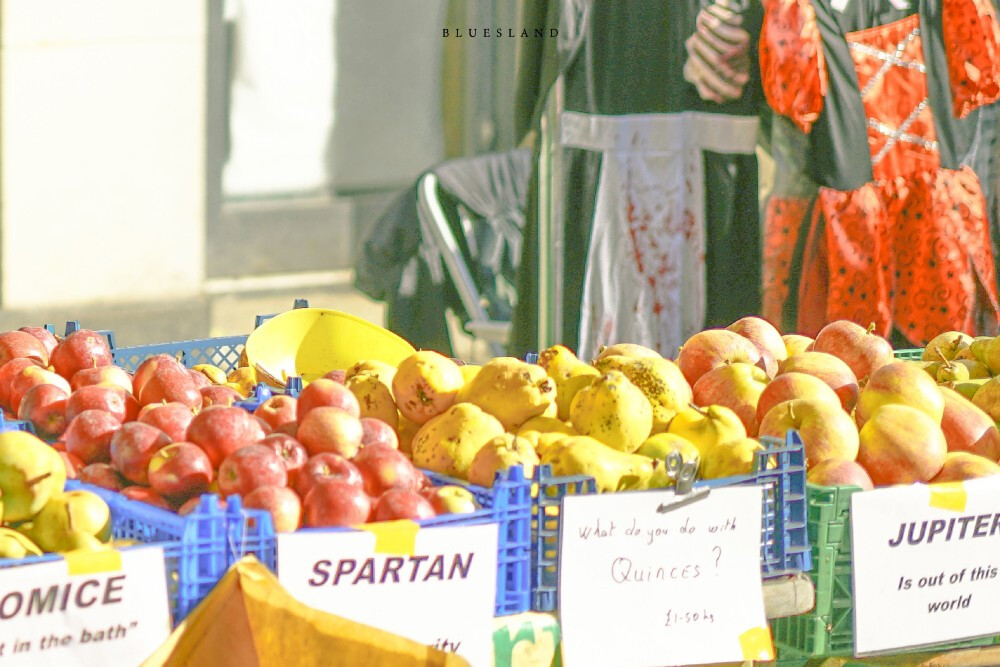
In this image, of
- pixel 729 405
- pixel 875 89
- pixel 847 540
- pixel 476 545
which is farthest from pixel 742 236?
pixel 476 545

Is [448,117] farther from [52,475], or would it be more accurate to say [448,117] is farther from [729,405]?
[52,475]

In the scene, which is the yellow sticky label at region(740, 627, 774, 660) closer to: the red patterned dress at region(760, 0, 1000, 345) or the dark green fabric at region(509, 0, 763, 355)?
the dark green fabric at region(509, 0, 763, 355)

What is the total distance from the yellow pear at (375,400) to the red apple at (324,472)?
1.11ft

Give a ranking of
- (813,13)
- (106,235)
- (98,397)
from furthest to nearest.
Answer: (106,235), (813,13), (98,397)

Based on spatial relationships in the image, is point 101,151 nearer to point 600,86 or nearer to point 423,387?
point 600,86

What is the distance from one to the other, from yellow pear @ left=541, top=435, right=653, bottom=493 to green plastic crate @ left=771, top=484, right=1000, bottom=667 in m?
0.24

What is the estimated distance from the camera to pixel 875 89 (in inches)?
148

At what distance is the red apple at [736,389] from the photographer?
2.19 m

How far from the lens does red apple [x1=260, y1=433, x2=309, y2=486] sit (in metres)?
1.78

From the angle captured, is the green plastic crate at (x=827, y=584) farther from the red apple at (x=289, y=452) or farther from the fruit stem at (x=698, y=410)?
the red apple at (x=289, y=452)

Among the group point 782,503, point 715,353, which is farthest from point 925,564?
point 715,353

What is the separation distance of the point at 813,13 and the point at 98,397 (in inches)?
90.6

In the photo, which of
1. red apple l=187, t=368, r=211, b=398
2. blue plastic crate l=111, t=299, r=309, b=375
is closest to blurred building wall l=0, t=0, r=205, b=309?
blue plastic crate l=111, t=299, r=309, b=375

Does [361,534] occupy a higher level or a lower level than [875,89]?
lower
